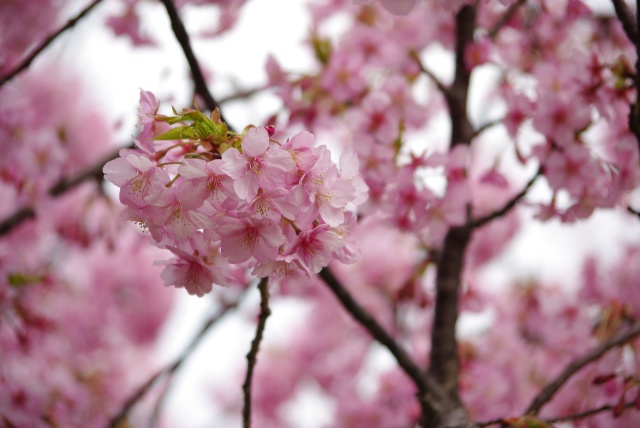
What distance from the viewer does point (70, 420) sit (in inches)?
85.2

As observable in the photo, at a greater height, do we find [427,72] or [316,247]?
[427,72]

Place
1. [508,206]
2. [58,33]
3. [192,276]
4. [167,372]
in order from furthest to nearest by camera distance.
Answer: [167,372] → [508,206] → [58,33] → [192,276]

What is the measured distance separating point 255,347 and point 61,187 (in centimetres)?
155

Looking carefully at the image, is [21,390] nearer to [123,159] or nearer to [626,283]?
[123,159]

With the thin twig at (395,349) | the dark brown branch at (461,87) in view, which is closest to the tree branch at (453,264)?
the dark brown branch at (461,87)

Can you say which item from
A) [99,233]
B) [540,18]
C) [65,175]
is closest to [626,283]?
[540,18]

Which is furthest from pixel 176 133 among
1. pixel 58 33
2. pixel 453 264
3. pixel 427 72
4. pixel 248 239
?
pixel 453 264

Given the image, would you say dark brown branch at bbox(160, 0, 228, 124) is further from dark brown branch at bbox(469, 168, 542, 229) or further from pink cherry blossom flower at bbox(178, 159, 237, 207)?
dark brown branch at bbox(469, 168, 542, 229)

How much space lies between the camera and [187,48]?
1.13 m

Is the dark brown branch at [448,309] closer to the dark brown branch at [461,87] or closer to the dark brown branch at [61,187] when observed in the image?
the dark brown branch at [461,87]

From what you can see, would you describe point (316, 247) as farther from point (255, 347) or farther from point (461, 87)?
point (461, 87)

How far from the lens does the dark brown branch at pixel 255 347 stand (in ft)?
3.24

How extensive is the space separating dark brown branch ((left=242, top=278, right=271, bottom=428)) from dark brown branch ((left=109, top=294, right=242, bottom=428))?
0.77 m

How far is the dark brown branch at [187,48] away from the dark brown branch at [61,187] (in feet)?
2.90
